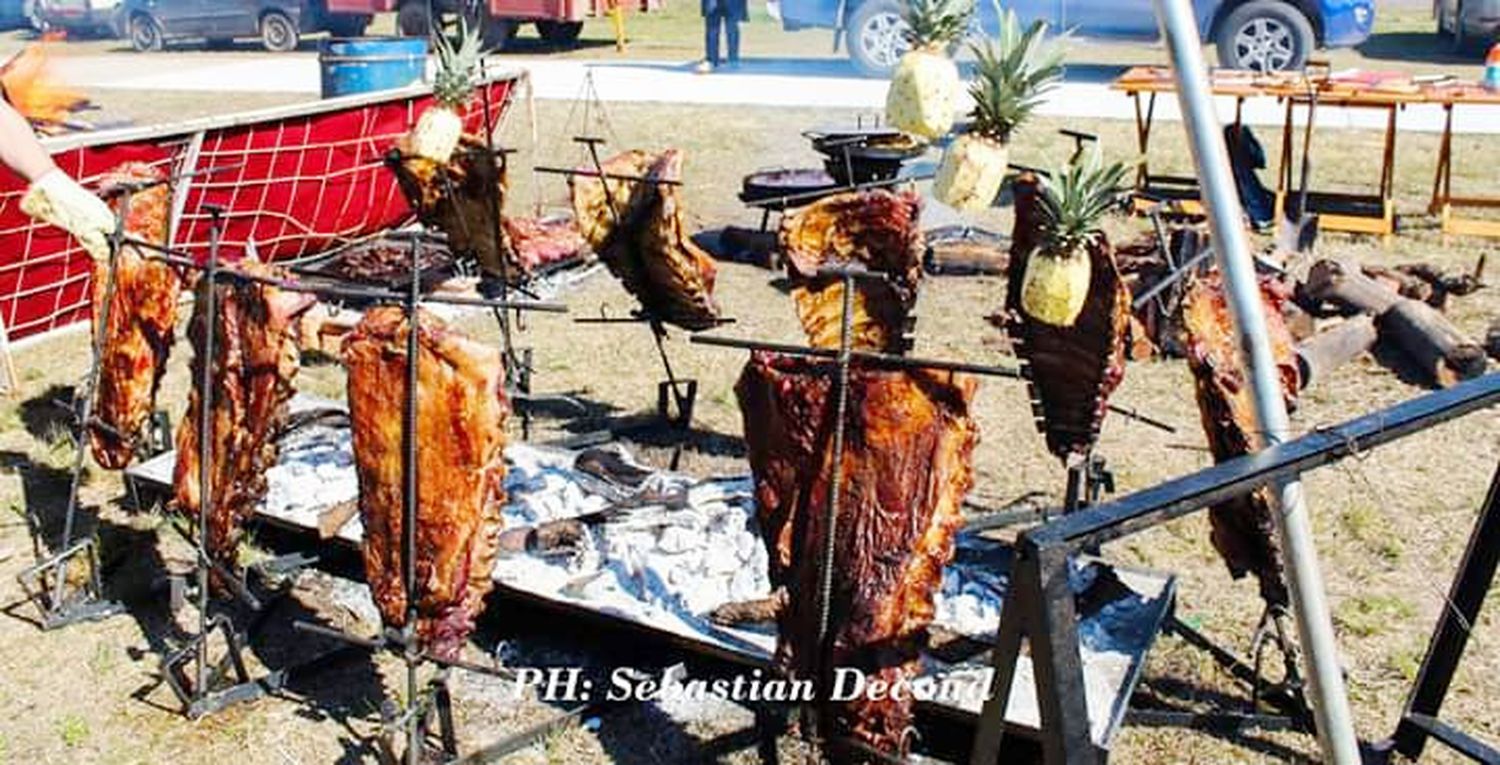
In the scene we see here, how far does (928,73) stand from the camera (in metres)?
4.22

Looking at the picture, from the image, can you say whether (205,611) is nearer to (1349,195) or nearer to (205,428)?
(205,428)

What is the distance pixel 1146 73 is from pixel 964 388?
9.24 metres

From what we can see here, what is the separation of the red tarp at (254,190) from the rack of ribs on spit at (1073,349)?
16.0 feet

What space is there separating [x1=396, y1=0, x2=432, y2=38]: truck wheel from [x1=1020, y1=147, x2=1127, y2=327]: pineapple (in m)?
22.7

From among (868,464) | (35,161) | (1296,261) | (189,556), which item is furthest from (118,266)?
(1296,261)

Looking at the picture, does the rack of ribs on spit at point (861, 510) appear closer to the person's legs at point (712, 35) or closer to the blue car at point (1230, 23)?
the blue car at point (1230, 23)

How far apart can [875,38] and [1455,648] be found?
16.8m

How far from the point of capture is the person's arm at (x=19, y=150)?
499 cm

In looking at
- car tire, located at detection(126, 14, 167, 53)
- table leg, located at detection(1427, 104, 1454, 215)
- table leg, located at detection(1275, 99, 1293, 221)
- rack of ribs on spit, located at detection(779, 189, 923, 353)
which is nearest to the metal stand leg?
rack of ribs on spit, located at detection(779, 189, 923, 353)

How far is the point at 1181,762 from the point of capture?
4.40 m

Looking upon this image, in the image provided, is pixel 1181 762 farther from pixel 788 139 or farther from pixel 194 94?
pixel 194 94

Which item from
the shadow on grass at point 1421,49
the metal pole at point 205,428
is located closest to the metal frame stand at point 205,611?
the metal pole at point 205,428

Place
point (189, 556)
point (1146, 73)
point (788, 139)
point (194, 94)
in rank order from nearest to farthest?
point (189, 556) → point (1146, 73) → point (788, 139) → point (194, 94)

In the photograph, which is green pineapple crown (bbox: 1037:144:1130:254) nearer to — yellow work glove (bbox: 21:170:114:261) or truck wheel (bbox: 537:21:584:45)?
yellow work glove (bbox: 21:170:114:261)
